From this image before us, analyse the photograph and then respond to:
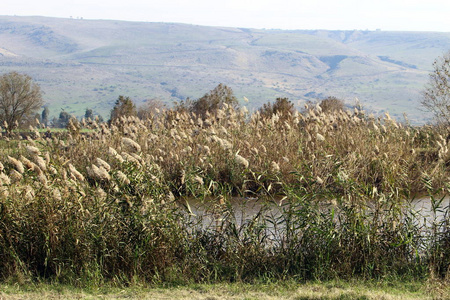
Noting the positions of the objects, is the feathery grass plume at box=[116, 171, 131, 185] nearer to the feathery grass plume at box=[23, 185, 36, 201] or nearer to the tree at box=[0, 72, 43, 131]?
the feathery grass plume at box=[23, 185, 36, 201]

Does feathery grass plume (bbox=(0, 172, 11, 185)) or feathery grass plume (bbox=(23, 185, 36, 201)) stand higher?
feathery grass plume (bbox=(0, 172, 11, 185))

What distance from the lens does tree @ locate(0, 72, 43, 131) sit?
45.6 metres

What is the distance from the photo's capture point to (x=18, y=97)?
1869 inches

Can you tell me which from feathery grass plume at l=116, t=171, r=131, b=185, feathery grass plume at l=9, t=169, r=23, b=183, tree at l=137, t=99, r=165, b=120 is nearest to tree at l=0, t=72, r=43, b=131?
tree at l=137, t=99, r=165, b=120

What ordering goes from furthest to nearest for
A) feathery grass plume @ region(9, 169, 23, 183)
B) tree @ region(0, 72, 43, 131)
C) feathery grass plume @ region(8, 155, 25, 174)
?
tree @ region(0, 72, 43, 131) < feathery grass plume @ region(9, 169, 23, 183) < feathery grass plume @ region(8, 155, 25, 174)

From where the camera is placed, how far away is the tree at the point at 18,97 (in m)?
45.6

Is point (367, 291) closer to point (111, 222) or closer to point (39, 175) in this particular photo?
point (111, 222)

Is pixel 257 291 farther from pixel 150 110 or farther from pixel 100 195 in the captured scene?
pixel 150 110

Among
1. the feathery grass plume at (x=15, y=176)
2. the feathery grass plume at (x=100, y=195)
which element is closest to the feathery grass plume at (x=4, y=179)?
the feathery grass plume at (x=15, y=176)

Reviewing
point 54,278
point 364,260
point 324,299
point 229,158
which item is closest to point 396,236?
point 364,260

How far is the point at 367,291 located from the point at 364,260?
74cm

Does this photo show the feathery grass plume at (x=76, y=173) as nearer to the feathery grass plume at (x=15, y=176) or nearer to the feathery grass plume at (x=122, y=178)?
the feathery grass plume at (x=122, y=178)

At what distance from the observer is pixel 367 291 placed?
5.74 meters

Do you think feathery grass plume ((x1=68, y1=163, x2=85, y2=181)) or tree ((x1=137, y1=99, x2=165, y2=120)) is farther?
tree ((x1=137, y1=99, x2=165, y2=120))
